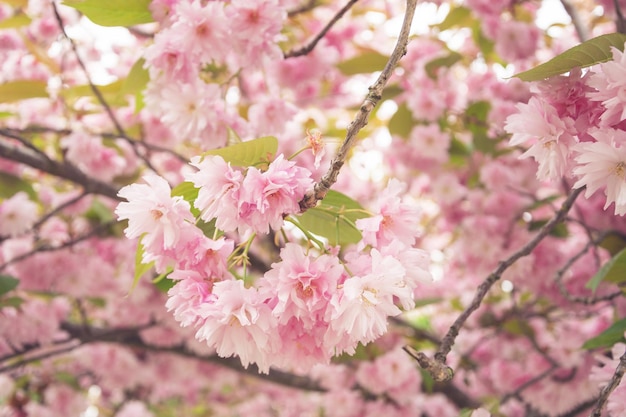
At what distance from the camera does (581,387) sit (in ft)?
7.01

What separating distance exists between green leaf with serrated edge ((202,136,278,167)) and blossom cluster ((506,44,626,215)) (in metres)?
0.40

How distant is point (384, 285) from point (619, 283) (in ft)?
2.68

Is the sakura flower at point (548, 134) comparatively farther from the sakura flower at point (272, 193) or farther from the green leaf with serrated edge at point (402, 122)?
the green leaf with serrated edge at point (402, 122)

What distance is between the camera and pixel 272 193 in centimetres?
88

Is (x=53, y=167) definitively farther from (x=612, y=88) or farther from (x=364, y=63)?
(x=612, y=88)

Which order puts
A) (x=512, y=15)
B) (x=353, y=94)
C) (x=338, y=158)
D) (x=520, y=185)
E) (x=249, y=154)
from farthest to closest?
(x=353, y=94) < (x=520, y=185) < (x=512, y=15) < (x=249, y=154) < (x=338, y=158)

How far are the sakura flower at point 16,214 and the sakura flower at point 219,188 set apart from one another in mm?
1604

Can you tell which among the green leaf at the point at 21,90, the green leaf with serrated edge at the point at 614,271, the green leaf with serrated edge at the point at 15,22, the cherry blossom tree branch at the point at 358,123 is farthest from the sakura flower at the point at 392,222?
the green leaf with serrated edge at the point at 15,22

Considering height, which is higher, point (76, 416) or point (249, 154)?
point (249, 154)

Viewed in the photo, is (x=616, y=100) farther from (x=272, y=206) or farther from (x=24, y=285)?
(x=24, y=285)

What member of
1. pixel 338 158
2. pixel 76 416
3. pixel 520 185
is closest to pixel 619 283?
pixel 338 158

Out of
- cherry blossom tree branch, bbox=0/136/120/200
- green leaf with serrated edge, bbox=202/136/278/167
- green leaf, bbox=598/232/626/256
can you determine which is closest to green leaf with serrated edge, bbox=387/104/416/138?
green leaf, bbox=598/232/626/256

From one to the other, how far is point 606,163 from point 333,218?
0.46m

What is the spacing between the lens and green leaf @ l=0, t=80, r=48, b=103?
191 centimetres
